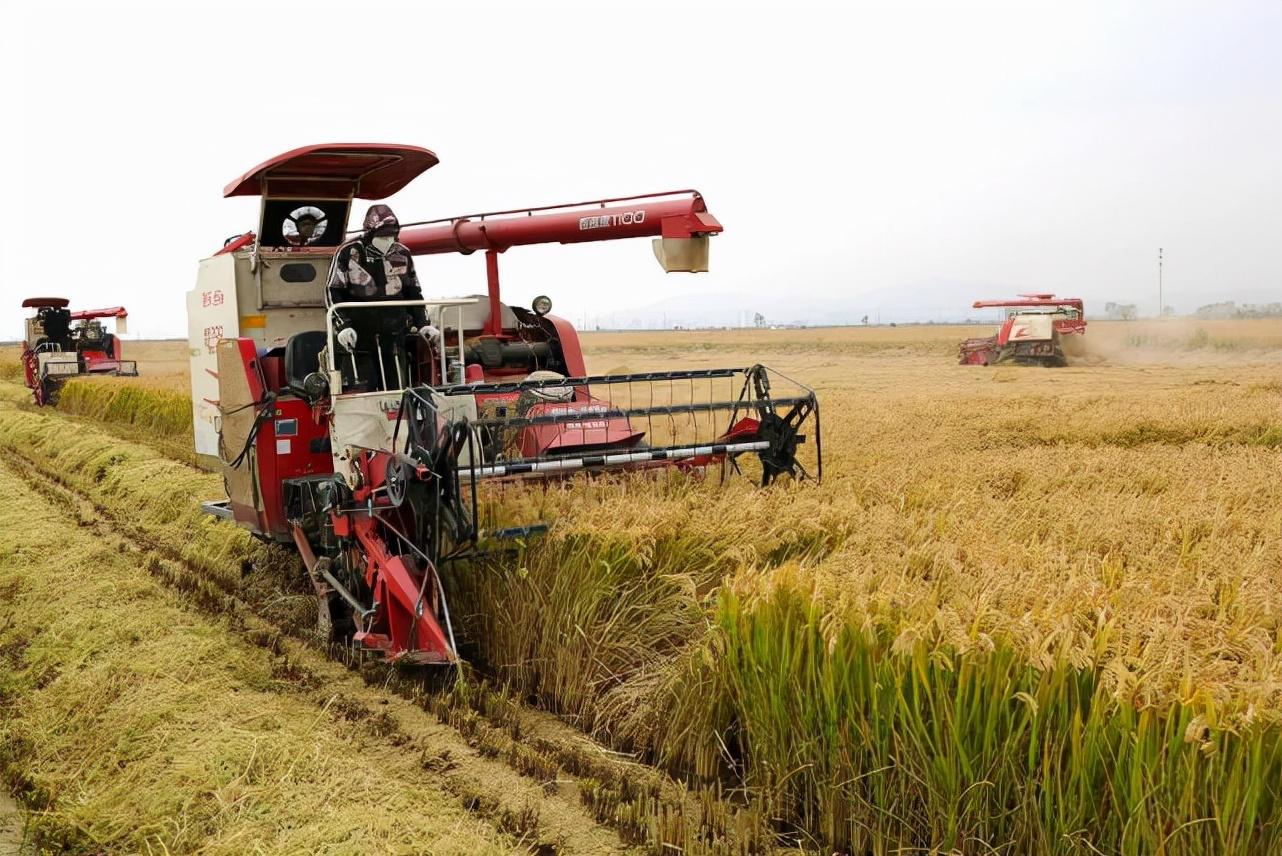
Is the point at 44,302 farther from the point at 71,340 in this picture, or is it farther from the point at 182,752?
the point at 182,752

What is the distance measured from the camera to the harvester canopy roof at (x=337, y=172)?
23.6 ft

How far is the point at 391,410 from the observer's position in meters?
6.44

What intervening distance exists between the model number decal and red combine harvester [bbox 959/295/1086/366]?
22.4 metres

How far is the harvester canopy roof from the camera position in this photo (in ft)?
23.6

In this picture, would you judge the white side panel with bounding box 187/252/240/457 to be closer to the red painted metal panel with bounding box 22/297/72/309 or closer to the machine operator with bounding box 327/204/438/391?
the machine operator with bounding box 327/204/438/391

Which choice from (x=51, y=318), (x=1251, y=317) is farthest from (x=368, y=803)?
(x=1251, y=317)

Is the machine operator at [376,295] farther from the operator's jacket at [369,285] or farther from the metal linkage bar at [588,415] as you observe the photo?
the metal linkage bar at [588,415]

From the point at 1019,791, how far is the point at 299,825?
2621 mm

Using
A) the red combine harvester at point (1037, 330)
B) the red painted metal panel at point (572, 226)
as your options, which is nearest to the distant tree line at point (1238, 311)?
the red combine harvester at point (1037, 330)

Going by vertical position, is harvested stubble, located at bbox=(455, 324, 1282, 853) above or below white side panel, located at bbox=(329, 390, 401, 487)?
below

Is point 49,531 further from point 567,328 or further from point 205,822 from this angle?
point 205,822

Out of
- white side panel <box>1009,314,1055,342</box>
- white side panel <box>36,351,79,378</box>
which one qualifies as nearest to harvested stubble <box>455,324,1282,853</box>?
white side panel <box>36,351,79,378</box>

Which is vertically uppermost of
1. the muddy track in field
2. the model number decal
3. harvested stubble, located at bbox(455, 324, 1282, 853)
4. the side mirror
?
the model number decal

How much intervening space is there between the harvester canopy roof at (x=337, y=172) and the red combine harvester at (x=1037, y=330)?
2369 centimetres
